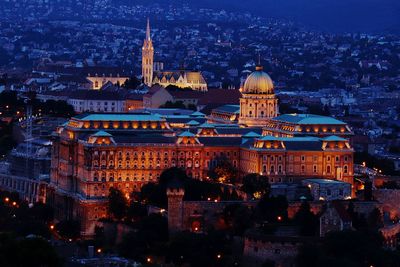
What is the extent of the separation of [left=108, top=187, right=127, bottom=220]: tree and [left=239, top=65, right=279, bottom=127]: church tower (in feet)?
54.6

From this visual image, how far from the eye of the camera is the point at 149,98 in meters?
120

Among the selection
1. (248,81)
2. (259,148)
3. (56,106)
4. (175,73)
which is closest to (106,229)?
(259,148)

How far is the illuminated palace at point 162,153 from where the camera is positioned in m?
81.2

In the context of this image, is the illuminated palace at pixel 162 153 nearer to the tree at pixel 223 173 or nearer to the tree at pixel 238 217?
the tree at pixel 223 173

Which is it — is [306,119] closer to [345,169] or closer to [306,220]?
[345,169]

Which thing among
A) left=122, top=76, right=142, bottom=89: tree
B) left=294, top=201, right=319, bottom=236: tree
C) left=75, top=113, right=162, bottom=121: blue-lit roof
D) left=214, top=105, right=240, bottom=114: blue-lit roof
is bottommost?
left=294, top=201, right=319, bottom=236: tree

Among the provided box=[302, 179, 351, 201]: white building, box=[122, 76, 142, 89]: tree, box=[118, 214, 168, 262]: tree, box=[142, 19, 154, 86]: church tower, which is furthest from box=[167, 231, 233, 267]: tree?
box=[142, 19, 154, 86]: church tower

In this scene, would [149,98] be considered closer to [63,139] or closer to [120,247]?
[63,139]

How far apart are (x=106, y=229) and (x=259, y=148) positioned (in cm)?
910

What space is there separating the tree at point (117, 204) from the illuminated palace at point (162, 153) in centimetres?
94

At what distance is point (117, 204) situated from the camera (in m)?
78.5

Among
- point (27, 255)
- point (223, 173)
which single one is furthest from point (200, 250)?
point (223, 173)

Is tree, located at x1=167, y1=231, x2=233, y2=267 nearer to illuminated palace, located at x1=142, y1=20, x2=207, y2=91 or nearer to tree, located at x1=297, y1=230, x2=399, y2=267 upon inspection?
tree, located at x1=297, y1=230, x2=399, y2=267

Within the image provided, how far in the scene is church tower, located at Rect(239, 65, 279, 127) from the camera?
9494cm
